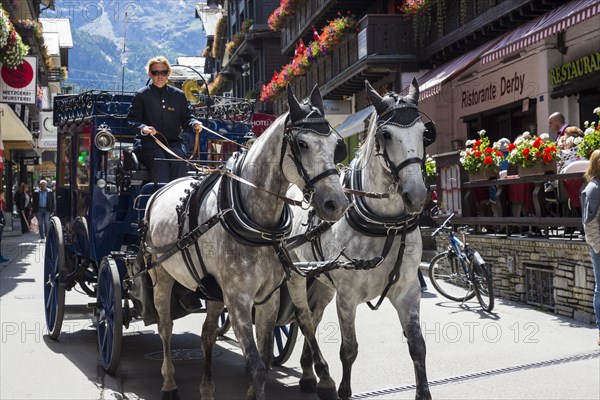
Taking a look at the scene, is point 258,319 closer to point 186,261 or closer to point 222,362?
point 186,261

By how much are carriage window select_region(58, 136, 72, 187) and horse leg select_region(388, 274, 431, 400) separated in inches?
213

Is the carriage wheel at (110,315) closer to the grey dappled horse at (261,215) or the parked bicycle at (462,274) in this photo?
the grey dappled horse at (261,215)

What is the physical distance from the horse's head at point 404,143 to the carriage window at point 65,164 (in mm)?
5268

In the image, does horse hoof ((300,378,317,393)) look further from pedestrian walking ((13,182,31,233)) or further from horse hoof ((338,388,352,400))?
pedestrian walking ((13,182,31,233))

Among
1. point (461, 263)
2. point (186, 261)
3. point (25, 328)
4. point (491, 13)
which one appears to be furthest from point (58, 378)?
point (491, 13)

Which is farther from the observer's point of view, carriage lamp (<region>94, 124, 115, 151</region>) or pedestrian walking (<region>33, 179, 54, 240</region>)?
pedestrian walking (<region>33, 179, 54, 240</region>)

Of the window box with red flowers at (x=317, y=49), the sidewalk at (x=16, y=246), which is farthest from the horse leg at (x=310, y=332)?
the window box with red flowers at (x=317, y=49)

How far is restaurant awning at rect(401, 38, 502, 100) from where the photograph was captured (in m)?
19.9

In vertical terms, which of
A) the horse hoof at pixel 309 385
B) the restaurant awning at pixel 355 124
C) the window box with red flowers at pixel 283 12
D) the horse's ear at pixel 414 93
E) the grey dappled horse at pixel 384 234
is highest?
the window box with red flowers at pixel 283 12

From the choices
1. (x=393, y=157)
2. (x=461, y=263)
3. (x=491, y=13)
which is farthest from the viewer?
(x=491, y=13)

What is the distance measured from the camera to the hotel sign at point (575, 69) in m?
16.4

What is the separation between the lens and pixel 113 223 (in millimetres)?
8648

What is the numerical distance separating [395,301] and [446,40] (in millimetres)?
17146

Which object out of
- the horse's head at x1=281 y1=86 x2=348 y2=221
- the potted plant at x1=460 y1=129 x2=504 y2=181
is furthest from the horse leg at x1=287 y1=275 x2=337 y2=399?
the potted plant at x1=460 y1=129 x2=504 y2=181
